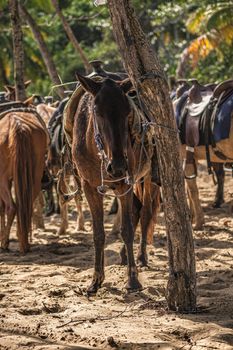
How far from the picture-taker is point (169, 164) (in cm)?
669

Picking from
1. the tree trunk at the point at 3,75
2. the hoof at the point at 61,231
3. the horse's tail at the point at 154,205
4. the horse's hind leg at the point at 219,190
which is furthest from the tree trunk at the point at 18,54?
the tree trunk at the point at 3,75

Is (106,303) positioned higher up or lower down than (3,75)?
lower down

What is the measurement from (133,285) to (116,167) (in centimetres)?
138

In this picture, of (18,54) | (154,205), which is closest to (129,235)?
(154,205)

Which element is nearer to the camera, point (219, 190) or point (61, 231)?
point (61, 231)

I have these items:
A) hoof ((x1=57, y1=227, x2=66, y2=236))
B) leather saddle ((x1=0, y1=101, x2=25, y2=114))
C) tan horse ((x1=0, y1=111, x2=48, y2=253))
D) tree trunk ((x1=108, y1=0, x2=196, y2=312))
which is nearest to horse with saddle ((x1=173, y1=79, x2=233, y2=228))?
hoof ((x1=57, y1=227, x2=66, y2=236))

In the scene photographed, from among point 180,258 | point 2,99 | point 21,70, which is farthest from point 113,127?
point 21,70

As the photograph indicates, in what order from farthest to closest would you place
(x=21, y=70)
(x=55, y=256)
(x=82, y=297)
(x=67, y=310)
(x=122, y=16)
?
(x=21, y=70)
(x=55, y=256)
(x=82, y=297)
(x=67, y=310)
(x=122, y=16)

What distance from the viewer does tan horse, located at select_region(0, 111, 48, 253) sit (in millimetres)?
10312

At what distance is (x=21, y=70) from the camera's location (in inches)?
564

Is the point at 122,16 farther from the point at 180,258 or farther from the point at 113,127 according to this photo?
the point at 180,258

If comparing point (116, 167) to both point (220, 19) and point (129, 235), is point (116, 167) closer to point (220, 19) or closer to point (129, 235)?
point (129, 235)

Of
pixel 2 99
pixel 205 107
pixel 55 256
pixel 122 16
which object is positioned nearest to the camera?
pixel 122 16

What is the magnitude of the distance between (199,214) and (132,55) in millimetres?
5943
